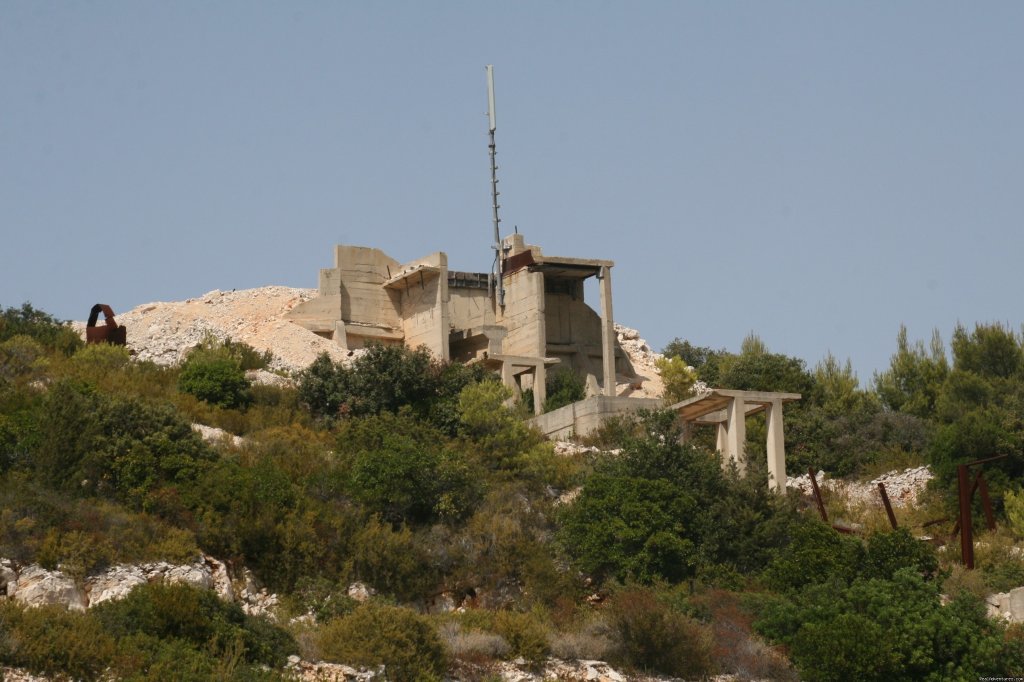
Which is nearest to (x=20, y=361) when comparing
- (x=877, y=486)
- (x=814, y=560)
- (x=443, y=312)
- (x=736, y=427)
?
(x=443, y=312)

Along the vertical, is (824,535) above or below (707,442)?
below

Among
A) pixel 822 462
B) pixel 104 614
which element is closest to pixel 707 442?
pixel 822 462

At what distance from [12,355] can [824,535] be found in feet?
56.8

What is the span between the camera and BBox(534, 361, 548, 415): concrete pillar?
40688mm

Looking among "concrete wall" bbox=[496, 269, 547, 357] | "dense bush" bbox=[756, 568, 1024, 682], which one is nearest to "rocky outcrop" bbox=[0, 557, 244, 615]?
"dense bush" bbox=[756, 568, 1024, 682]

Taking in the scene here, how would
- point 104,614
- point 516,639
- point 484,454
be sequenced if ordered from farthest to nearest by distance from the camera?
point 484,454
point 516,639
point 104,614

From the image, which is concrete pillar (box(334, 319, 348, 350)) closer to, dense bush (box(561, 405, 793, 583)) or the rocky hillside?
the rocky hillside

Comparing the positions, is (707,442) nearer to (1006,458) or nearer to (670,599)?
(1006,458)

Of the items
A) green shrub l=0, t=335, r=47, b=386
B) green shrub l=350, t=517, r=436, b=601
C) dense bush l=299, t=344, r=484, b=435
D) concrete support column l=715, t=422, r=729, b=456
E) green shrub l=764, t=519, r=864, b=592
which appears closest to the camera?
green shrub l=350, t=517, r=436, b=601

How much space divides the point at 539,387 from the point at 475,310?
6.15m

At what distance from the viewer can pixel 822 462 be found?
120ft

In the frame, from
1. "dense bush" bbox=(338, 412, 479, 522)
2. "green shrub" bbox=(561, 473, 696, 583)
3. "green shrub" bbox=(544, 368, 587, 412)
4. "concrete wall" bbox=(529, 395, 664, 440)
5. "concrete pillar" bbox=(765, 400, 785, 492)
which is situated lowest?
"green shrub" bbox=(561, 473, 696, 583)

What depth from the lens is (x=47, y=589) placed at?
21.7m

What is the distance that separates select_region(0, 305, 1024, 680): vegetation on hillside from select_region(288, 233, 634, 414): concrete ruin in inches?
327
